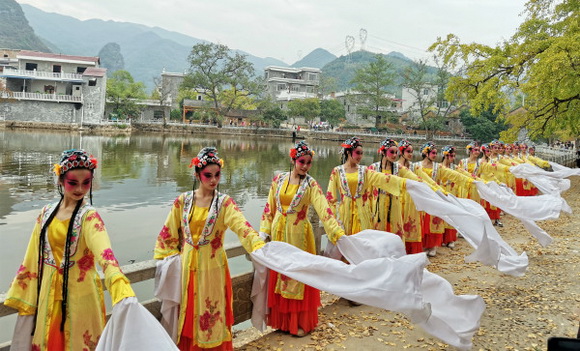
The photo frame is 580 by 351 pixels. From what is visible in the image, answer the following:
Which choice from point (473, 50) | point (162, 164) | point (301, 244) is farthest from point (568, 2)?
point (162, 164)

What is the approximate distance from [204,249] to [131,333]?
1.10m

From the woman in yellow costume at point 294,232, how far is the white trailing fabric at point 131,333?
6.62 ft

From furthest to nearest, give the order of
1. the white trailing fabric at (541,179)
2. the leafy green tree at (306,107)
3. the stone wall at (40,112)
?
the leafy green tree at (306,107) → the stone wall at (40,112) → the white trailing fabric at (541,179)

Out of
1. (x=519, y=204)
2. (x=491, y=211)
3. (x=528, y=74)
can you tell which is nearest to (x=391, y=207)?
(x=519, y=204)

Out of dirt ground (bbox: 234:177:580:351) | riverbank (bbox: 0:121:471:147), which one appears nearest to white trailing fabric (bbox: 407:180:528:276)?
dirt ground (bbox: 234:177:580:351)

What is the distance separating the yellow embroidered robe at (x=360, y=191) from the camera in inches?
203

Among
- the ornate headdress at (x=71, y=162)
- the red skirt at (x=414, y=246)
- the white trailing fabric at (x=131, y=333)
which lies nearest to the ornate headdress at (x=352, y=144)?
the red skirt at (x=414, y=246)

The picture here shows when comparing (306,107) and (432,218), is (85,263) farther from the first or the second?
(306,107)

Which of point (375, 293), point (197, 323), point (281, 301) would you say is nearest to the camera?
point (375, 293)

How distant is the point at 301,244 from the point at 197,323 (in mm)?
1374

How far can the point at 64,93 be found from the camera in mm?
43906

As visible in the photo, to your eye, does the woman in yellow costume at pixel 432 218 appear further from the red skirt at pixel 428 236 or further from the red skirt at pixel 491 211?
the red skirt at pixel 491 211

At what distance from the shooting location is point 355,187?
5156mm

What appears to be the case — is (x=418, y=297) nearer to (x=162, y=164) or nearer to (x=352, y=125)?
(x=162, y=164)
